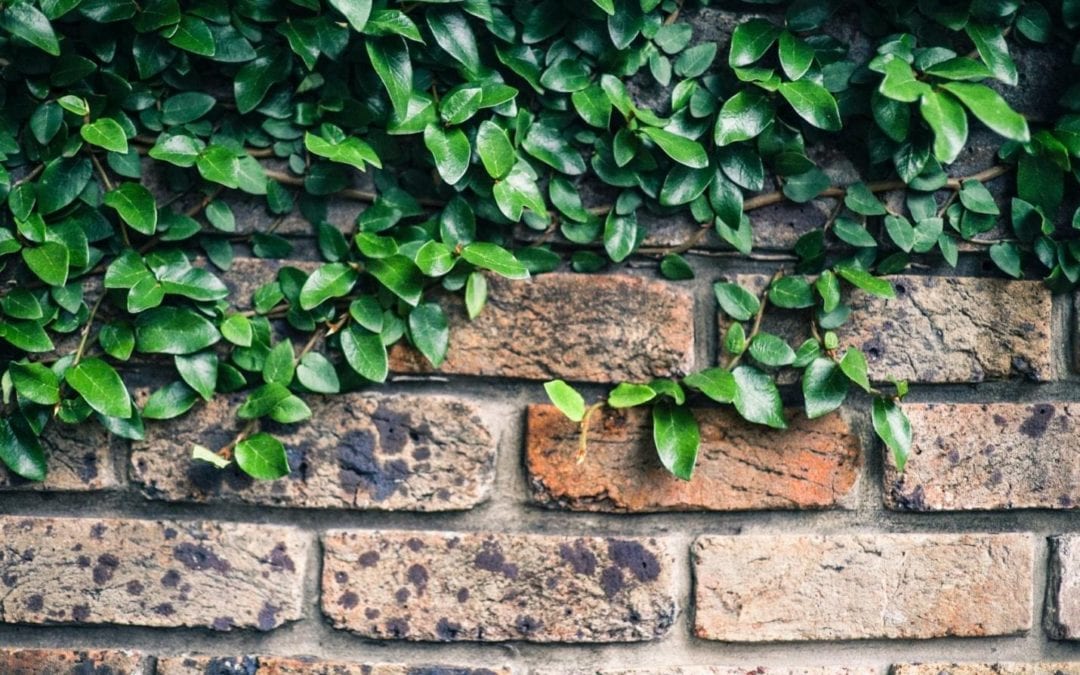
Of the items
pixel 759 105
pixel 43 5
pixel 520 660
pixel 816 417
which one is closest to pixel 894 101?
pixel 759 105

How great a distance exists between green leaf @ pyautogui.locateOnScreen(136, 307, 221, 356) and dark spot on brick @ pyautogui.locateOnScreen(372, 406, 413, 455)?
5.6 inches

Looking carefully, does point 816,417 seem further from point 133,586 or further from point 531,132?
point 133,586

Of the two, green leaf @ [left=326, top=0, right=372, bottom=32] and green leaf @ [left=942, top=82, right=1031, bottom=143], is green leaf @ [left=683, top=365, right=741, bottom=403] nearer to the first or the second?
green leaf @ [left=942, top=82, right=1031, bottom=143]

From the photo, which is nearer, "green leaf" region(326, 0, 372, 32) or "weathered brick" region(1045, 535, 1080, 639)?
"green leaf" region(326, 0, 372, 32)

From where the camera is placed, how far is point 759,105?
0.70 meters

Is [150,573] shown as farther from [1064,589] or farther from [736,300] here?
[1064,589]

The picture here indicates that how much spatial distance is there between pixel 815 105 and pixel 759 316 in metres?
0.17

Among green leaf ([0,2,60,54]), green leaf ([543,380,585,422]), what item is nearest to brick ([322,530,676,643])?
green leaf ([543,380,585,422])

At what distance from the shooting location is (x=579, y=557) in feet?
2.33

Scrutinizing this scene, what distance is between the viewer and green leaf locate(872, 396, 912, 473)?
70cm

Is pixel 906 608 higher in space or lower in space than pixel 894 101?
lower

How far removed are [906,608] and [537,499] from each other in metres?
0.32

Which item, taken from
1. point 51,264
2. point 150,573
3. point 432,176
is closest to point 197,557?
point 150,573

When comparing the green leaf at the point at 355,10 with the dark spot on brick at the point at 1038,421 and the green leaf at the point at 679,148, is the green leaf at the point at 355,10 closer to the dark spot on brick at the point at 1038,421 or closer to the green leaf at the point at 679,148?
the green leaf at the point at 679,148
